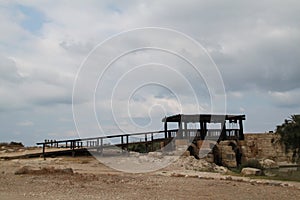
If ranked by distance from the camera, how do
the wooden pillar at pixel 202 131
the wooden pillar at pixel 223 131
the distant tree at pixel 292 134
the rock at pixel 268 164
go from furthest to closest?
the wooden pillar at pixel 223 131 → the wooden pillar at pixel 202 131 → the rock at pixel 268 164 → the distant tree at pixel 292 134

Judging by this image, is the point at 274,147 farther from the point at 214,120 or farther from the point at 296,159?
the point at 296,159

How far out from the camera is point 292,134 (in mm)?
26547

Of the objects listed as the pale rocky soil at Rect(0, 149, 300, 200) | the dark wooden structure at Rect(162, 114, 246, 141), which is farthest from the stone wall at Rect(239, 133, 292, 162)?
the pale rocky soil at Rect(0, 149, 300, 200)

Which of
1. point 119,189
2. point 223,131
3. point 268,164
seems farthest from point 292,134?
point 119,189

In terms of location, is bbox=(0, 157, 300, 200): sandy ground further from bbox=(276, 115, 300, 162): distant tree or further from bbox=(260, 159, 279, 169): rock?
bbox=(260, 159, 279, 169): rock

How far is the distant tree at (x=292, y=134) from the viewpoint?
86.4ft

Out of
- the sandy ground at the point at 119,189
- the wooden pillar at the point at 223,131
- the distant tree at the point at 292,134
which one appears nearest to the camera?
the sandy ground at the point at 119,189

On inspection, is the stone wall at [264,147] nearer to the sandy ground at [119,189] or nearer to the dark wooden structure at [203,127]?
the dark wooden structure at [203,127]

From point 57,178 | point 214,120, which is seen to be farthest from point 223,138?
point 57,178

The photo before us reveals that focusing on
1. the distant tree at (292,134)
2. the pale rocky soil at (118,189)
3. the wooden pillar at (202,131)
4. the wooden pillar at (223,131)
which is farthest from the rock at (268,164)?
the pale rocky soil at (118,189)

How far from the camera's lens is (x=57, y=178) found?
19.9 metres

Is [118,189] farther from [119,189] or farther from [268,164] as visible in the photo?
[268,164]

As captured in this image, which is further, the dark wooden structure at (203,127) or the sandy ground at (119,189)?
the dark wooden structure at (203,127)

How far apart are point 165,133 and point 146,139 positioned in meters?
1.76
